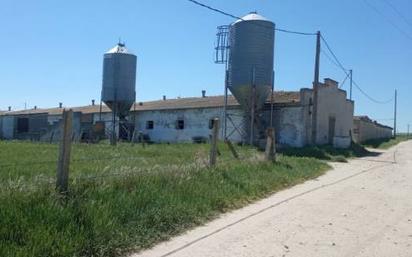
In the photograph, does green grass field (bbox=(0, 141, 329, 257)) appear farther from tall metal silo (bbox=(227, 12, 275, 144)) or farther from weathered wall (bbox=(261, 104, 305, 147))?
weathered wall (bbox=(261, 104, 305, 147))

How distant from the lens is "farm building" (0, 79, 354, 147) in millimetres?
30438

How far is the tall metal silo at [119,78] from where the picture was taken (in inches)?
1544

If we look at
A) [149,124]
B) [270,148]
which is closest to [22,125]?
[149,124]

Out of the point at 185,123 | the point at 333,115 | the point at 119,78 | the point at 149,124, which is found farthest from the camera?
the point at 149,124

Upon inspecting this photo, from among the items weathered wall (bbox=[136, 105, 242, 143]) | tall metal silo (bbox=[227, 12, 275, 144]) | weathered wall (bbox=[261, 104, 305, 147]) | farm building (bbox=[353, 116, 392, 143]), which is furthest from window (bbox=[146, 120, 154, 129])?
farm building (bbox=[353, 116, 392, 143])

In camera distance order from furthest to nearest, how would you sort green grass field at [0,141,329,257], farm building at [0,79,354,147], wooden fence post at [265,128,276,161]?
farm building at [0,79,354,147]
wooden fence post at [265,128,276,161]
green grass field at [0,141,329,257]

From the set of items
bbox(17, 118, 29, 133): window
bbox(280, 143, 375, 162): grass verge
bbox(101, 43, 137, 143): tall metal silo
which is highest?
bbox(101, 43, 137, 143): tall metal silo

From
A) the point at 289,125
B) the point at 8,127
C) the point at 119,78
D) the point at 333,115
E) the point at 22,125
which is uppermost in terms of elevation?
the point at 119,78

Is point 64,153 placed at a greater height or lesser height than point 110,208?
greater

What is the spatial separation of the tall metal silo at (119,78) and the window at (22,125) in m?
17.0

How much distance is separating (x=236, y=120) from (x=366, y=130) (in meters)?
25.3

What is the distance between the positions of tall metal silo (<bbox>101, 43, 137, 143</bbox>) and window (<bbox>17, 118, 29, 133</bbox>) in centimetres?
1697

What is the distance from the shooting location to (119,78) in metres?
39.2

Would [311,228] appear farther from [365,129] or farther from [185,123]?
[365,129]
